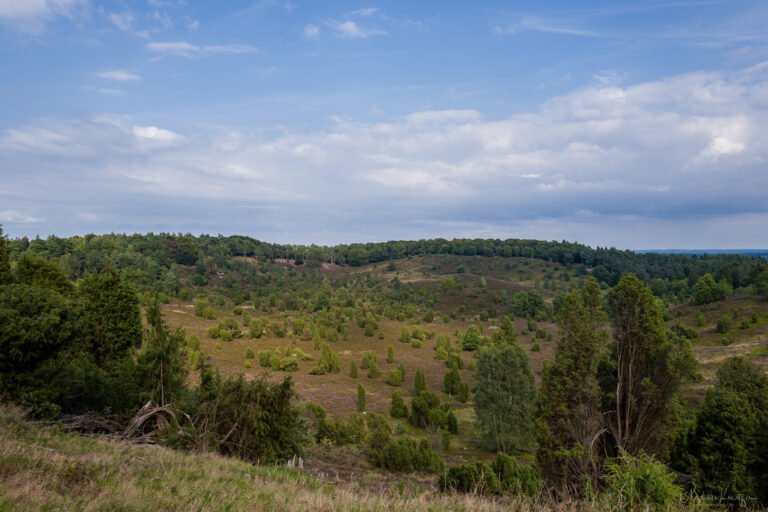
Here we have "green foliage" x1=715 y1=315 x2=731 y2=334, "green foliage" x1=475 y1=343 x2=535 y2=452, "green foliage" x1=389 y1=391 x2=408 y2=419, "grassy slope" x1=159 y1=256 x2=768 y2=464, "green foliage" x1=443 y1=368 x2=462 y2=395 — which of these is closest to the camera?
"green foliage" x1=475 y1=343 x2=535 y2=452

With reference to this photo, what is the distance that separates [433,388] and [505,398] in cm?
1545

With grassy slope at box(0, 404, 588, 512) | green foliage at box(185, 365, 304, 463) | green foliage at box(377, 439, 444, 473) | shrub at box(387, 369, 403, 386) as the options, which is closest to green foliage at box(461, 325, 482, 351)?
shrub at box(387, 369, 403, 386)

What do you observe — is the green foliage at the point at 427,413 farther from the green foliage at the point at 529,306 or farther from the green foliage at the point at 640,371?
the green foliage at the point at 529,306

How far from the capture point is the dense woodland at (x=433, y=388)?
561 inches

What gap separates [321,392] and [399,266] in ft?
411

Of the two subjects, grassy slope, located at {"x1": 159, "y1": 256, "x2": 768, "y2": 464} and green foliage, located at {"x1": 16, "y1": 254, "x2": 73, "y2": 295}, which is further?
grassy slope, located at {"x1": 159, "y1": 256, "x2": 768, "y2": 464}

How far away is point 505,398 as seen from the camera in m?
32.6

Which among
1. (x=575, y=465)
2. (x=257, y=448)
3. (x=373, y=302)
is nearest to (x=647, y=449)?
(x=575, y=465)

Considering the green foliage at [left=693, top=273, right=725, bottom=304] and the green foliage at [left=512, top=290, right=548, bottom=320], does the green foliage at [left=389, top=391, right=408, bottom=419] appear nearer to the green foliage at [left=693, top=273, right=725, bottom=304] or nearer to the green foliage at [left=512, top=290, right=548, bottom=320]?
the green foliage at [left=512, top=290, right=548, bottom=320]

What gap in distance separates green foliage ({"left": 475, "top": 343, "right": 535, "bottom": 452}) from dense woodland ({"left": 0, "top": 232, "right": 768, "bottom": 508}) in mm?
107

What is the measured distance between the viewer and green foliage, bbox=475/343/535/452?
32.0 metres

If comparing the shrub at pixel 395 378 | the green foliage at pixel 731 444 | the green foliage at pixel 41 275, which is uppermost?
the green foliage at pixel 41 275

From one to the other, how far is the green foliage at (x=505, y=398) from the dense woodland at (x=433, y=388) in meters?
0.11

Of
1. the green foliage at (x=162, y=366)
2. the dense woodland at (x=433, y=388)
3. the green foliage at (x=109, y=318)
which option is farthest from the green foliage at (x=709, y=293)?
the green foliage at (x=109, y=318)
